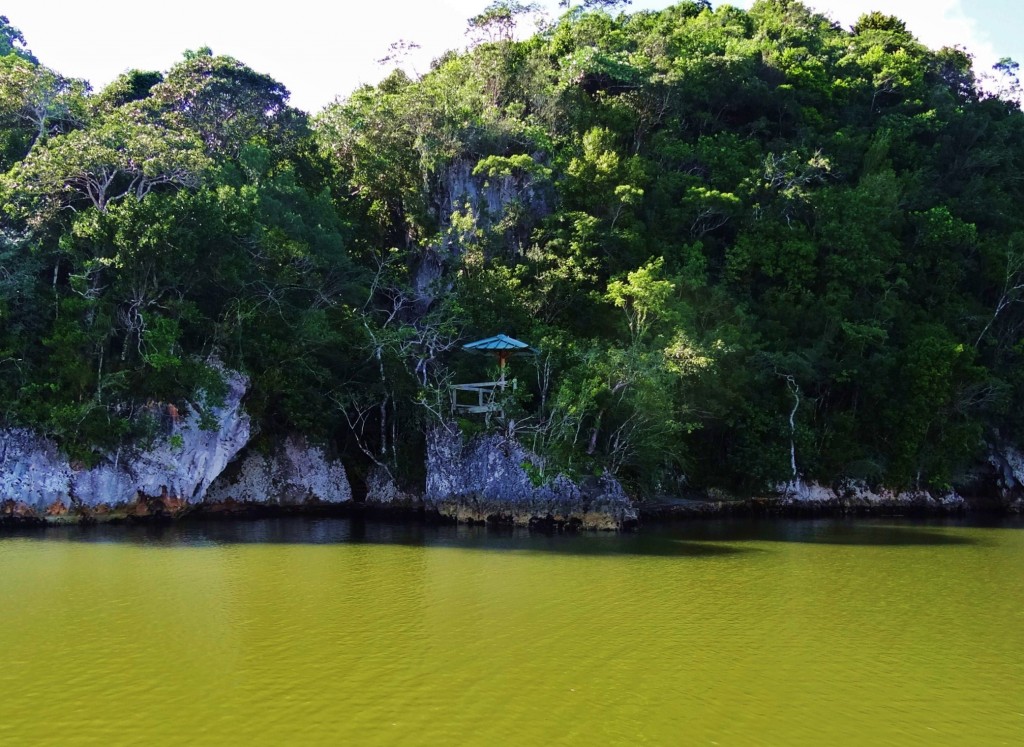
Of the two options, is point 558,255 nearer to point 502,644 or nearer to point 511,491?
point 511,491

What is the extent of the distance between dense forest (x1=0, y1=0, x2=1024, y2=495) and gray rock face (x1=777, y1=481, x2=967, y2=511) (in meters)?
0.43

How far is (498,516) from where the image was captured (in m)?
19.5

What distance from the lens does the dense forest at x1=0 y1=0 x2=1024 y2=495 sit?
18.8 m

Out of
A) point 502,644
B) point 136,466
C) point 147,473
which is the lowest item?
point 502,644

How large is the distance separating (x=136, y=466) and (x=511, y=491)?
872 centimetres

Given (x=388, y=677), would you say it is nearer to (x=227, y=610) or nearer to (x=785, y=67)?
(x=227, y=610)

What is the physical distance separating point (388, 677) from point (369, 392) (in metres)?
13.7

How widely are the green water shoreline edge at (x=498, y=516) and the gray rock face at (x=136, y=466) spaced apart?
397mm

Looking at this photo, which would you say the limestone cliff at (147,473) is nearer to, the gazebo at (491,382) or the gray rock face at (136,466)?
the gray rock face at (136,466)

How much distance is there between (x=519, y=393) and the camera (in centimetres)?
1977

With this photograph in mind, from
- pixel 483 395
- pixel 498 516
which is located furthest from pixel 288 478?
pixel 498 516

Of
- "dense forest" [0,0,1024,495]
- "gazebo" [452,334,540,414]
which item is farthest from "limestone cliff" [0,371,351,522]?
"gazebo" [452,334,540,414]

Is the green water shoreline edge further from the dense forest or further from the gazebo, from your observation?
the gazebo

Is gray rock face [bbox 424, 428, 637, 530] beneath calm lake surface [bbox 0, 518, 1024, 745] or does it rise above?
above
